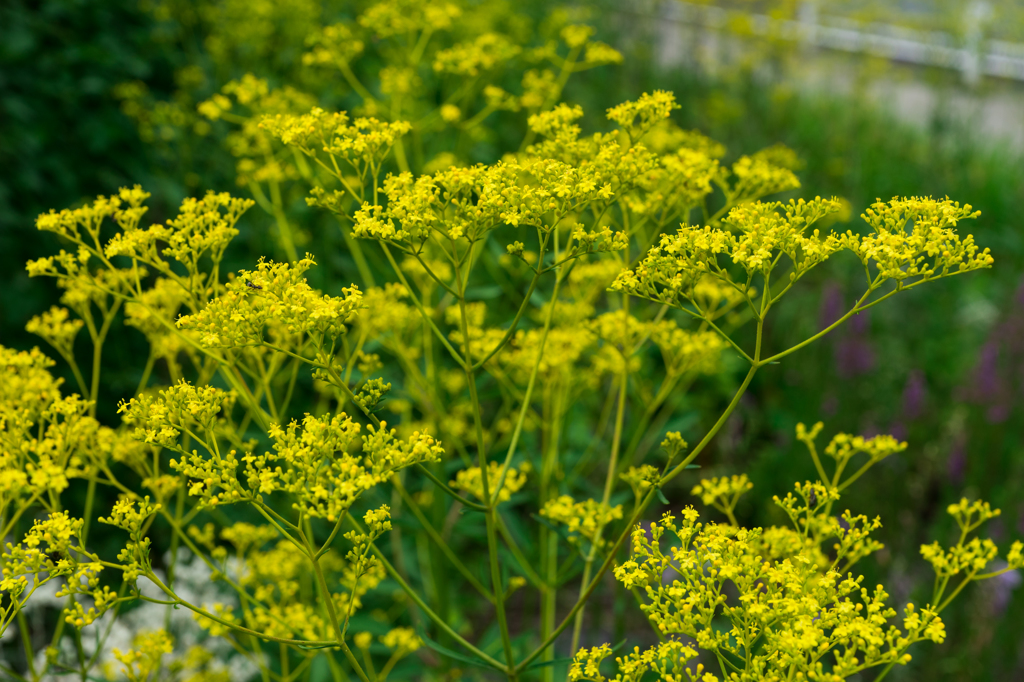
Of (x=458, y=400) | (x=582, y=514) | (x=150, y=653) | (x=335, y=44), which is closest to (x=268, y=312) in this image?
(x=582, y=514)

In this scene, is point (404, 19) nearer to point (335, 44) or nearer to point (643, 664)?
point (335, 44)

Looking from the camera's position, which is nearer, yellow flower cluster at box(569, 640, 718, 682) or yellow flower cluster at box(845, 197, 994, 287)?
yellow flower cluster at box(569, 640, 718, 682)

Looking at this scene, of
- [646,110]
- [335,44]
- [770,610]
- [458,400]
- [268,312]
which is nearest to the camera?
[770,610]

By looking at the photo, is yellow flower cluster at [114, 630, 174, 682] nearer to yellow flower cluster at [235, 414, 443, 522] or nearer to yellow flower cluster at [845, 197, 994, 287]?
yellow flower cluster at [235, 414, 443, 522]

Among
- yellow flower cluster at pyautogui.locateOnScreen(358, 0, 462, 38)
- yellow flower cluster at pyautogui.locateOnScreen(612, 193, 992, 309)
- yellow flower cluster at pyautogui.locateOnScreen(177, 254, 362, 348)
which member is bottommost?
yellow flower cluster at pyautogui.locateOnScreen(177, 254, 362, 348)

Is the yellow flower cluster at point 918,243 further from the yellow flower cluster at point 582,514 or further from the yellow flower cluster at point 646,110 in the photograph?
the yellow flower cluster at point 582,514

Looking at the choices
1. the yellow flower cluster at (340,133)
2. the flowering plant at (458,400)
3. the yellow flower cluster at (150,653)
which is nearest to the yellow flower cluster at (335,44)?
the flowering plant at (458,400)

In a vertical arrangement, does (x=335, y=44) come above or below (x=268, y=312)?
above

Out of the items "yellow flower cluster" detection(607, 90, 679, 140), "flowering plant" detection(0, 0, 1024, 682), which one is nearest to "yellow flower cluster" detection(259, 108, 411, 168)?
"flowering plant" detection(0, 0, 1024, 682)

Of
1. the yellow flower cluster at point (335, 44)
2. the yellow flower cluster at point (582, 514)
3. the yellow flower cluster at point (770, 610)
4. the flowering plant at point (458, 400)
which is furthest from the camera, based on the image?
the yellow flower cluster at point (335, 44)

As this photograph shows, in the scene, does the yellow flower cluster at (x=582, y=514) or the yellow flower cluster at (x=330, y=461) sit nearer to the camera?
the yellow flower cluster at (x=330, y=461)

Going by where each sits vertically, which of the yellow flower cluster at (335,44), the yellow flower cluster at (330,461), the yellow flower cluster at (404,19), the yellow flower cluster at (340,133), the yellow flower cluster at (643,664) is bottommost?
the yellow flower cluster at (643,664)

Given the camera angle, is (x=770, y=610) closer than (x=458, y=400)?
Yes

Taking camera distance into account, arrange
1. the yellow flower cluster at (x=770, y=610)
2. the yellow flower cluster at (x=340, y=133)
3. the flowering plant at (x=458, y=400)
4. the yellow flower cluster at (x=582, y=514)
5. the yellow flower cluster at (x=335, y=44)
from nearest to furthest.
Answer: the yellow flower cluster at (x=770, y=610), the flowering plant at (x=458, y=400), the yellow flower cluster at (x=340, y=133), the yellow flower cluster at (x=582, y=514), the yellow flower cluster at (x=335, y=44)
